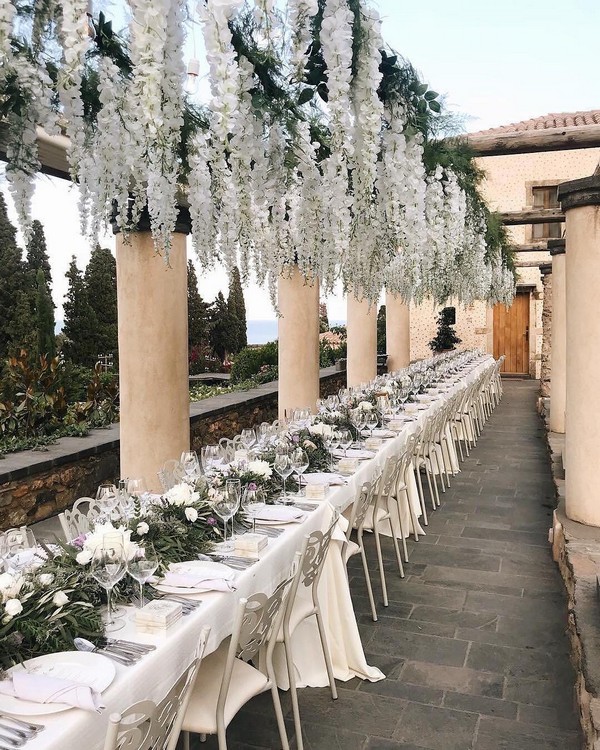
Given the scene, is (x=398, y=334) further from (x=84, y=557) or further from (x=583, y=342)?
(x=84, y=557)

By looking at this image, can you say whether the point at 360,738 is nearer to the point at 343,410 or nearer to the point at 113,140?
the point at 113,140

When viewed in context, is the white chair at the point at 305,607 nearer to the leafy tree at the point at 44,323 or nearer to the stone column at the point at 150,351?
the stone column at the point at 150,351

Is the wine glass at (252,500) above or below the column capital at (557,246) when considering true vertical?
below

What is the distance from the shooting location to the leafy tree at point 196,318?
1803 centimetres

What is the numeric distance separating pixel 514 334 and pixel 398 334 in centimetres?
644

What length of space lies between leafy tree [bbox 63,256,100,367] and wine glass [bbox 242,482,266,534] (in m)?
13.2

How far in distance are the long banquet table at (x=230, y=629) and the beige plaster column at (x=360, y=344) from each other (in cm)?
611

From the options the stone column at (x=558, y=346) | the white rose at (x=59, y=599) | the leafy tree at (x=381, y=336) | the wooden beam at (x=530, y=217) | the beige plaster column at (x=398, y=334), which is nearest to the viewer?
the white rose at (x=59, y=599)

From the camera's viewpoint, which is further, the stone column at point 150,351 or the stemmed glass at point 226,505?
the stone column at point 150,351

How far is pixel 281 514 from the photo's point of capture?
3.13m

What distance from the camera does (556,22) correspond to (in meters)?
6.86

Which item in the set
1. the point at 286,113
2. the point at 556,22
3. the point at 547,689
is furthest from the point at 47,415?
the point at 556,22

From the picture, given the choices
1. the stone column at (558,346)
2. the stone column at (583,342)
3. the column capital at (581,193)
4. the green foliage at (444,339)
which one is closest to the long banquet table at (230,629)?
the stone column at (583,342)

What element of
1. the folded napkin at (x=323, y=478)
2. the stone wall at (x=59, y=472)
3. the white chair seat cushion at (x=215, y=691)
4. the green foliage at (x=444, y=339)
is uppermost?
the green foliage at (x=444, y=339)
